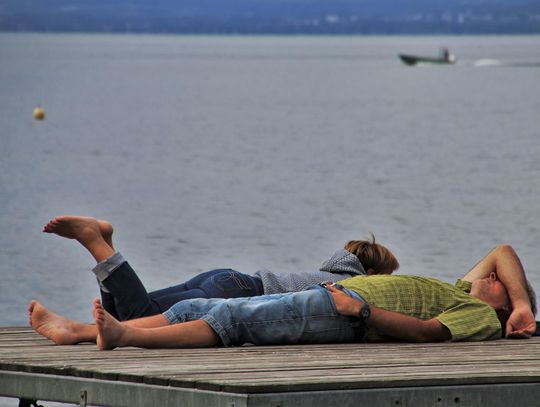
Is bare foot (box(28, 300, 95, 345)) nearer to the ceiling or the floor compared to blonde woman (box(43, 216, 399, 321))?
nearer to the floor

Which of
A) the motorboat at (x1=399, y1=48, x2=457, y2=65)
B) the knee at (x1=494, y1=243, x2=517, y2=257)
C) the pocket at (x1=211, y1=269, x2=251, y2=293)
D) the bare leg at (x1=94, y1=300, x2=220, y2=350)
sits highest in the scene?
the knee at (x1=494, y1=243, x2=517, y2=257)

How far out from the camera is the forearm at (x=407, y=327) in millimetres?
7020

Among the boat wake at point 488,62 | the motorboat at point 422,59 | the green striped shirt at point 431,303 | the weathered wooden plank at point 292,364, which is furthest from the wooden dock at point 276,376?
the boat wake at point 488,62

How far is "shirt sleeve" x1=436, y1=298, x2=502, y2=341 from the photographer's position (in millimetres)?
7281

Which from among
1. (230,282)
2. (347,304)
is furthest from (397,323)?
(230,282)

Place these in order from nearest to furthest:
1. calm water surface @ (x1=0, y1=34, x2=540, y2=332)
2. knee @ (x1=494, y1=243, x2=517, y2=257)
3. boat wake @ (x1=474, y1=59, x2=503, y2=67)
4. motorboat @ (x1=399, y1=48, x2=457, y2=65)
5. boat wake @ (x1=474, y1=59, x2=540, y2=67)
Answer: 1. knee @ (x1=494, y1=243, x2=517, y2=257)
2. calm water surface @ (x1=0, y1=34, x2=540, y2=332)
3. motorboat @ (x1=399, y1=48, x2=457, y2=65)
4. boat wake @ (x1=474, y1=59, x2=540, y2=67)
5. boat wake @ (x1=474, y1=59, x2=503, y2=67)

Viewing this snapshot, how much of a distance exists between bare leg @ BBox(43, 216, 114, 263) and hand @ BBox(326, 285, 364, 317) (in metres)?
1.25

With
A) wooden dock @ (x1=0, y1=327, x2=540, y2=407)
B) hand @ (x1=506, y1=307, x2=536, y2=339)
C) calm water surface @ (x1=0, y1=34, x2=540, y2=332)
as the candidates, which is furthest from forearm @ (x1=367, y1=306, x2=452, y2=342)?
calm water surface @ (x1=0, y1=34, x2=540, y2=332)

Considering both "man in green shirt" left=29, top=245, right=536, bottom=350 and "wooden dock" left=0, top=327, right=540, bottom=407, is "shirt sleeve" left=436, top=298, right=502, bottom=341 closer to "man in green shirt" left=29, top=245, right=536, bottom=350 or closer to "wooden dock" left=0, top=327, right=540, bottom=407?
"man in green shirt" left=29, top=245, right=536, bottom=350

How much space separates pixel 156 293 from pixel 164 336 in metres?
0.83

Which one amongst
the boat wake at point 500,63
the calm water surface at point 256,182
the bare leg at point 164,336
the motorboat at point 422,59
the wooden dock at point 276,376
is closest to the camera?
the wooden dock at point 276,376

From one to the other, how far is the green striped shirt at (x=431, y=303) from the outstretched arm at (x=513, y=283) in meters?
0.11

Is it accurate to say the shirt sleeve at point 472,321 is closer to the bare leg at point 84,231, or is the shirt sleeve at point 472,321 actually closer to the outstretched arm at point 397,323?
the outstretched arm at point 397,323

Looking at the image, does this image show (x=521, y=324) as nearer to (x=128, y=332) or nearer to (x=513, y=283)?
(x=513, y=283)
